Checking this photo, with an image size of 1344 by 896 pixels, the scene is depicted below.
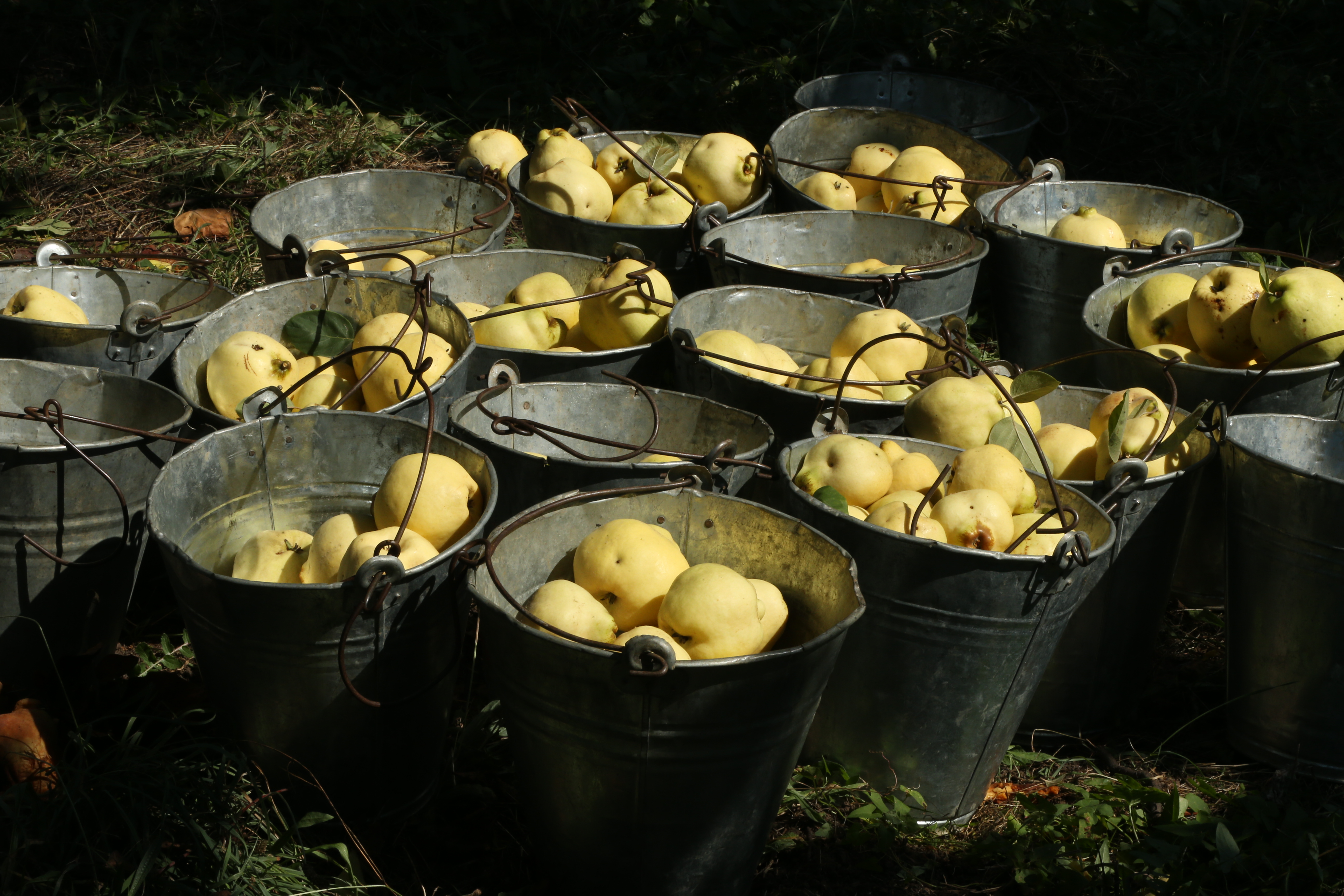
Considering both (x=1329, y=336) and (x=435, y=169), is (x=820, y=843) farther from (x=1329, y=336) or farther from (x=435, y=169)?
(x=435, y=169)

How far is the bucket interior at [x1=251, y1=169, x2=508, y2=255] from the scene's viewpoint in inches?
152

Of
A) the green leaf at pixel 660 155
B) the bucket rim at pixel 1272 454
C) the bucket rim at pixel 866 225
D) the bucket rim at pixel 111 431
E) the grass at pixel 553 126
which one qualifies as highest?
the bucket rim at pixel 1272 454

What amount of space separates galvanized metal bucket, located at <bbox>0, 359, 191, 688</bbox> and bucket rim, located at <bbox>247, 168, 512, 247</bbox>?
0.90 m

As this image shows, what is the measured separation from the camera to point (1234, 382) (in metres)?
2.87

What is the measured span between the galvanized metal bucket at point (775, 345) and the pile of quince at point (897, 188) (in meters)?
0.69

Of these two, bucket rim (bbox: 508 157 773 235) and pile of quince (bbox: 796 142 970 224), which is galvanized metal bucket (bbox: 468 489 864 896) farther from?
pile of quince (bbox: 796 142 970 224)

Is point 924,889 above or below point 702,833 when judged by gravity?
below

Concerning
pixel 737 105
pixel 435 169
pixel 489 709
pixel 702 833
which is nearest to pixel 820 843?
pixel 702 833

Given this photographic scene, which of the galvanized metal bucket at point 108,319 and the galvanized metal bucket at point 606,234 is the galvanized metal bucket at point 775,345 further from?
the galvanized metal bucket at point 108,319

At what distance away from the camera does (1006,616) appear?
7.07 feet

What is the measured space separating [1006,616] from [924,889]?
0.55 meters

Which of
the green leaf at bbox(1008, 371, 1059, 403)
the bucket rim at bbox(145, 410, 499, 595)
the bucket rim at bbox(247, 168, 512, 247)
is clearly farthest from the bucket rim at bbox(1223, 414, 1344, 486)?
the bucket rim at bbox(247, 168, 512, 247)

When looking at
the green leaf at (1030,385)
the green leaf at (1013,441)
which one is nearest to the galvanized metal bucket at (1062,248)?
the green leaf at (1030,385)

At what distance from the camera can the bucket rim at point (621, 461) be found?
234cm
